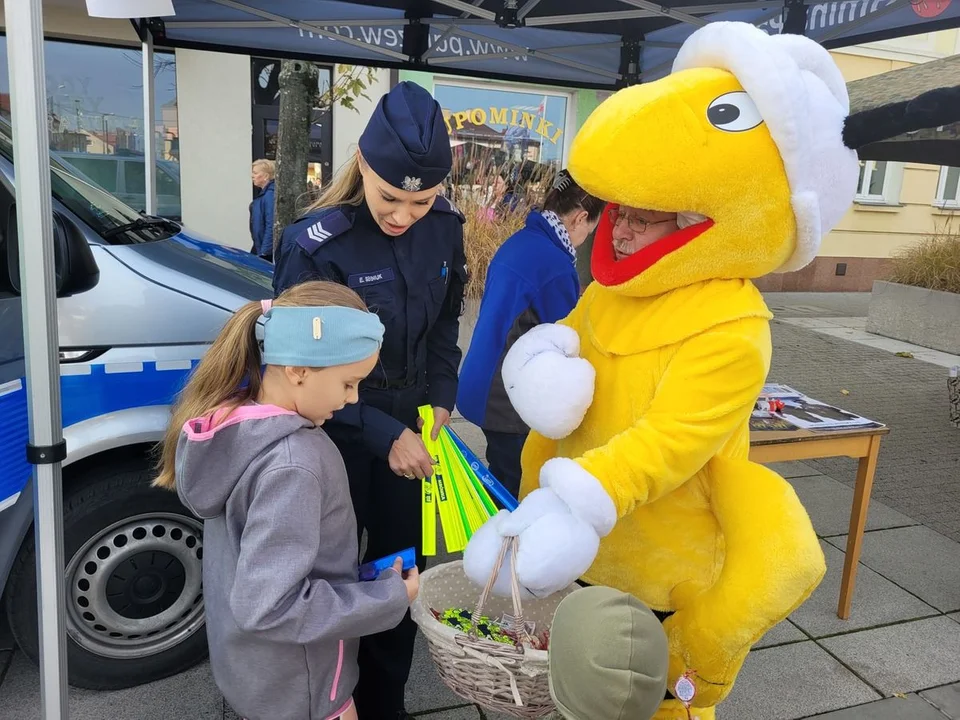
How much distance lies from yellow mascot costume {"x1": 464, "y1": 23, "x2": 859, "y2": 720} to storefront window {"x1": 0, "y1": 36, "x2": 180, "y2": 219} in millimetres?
8391

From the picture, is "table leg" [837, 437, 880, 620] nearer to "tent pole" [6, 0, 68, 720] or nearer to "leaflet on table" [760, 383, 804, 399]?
"leaflet on table" [760, 383, 804, 399]

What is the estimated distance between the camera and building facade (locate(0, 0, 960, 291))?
896 cm

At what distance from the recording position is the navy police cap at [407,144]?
1943mm

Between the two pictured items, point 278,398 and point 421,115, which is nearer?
point 278,398

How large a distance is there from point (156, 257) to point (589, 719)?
2.20m

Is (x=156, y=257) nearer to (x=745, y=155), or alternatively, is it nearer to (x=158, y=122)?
(x=745, y=155)

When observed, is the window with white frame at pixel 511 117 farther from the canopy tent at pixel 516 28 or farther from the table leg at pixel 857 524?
the table leg at pixel 857 524

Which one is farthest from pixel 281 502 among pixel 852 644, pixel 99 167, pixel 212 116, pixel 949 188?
pixel 949 188

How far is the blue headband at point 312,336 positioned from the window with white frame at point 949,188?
1562 centimetres

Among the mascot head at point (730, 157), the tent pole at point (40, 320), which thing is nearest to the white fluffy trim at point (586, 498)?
the mascot head at point (730, 157)

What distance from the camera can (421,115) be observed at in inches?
79.4

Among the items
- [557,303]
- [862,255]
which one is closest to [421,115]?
[557,303]

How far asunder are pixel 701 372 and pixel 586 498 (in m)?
0.37

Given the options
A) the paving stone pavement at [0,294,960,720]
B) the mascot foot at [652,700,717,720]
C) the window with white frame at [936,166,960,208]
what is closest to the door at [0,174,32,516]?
the paving stone pavement at [0,294,960,720]
